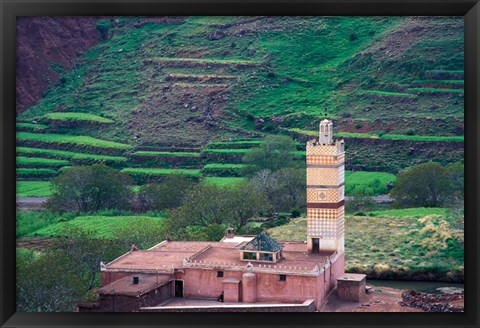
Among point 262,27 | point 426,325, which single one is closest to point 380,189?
point 262,27

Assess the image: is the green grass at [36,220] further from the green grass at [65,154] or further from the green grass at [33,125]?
the green grass at [33,125]

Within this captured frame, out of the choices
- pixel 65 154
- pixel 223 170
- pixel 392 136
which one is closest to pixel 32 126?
pixel 65 154

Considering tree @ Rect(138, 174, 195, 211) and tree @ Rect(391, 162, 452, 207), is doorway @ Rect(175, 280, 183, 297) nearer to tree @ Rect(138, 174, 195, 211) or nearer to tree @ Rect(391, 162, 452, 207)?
tree @ Rect(138, 174, 195, 211)

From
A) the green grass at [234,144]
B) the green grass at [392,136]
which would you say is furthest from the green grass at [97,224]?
the green grass at [392,136]

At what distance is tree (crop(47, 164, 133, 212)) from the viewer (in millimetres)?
23953

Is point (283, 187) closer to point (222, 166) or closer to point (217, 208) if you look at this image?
point (222, 166)

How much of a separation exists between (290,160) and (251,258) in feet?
51.8

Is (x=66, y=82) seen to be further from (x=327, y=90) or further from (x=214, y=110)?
(x=327, y=90)

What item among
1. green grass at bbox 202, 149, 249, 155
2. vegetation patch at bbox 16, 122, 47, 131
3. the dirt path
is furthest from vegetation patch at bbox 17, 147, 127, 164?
the dirt path

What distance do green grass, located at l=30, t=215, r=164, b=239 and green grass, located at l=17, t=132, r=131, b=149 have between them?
21.7 ft

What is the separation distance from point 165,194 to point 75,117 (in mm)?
9429

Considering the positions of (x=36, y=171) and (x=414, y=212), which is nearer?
(x=414, y=212)
